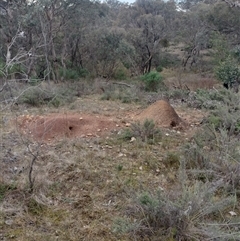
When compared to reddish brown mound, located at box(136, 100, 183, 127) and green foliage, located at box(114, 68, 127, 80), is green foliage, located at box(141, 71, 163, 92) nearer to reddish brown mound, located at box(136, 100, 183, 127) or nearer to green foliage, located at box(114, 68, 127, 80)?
green foliage, located at box(114, 68, 127, 80)

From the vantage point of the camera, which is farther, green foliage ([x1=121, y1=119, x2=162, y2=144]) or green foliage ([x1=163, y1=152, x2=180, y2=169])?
green foliage ([x1=121, y1=119, x2=162, y2=144])

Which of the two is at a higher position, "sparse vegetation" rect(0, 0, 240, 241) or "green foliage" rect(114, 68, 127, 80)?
"sparse vegetation" rect(0, 0, 240, 241)

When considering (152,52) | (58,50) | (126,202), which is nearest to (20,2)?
(58,50)

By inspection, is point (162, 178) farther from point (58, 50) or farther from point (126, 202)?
point (58, 50)

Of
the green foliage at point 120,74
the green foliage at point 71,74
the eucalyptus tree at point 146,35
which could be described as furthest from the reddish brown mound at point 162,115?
the eucalyptus tree at point 146,35

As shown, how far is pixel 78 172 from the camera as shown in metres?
3.11

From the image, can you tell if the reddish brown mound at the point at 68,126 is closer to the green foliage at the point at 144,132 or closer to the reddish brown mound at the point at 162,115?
the green foliage at the point at 144,132

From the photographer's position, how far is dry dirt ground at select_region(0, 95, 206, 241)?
2446 millimetres

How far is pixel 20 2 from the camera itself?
35.1ft

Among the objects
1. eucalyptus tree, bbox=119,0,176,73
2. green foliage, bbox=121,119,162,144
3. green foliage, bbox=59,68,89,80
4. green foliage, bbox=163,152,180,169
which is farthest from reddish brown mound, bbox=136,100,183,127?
eucalyptus tree, bbox=119,0,176,73

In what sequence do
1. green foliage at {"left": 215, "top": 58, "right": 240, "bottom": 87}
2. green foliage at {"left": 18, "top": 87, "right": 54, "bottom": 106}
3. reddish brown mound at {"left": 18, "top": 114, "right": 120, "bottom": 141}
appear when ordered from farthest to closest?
green foliage at {"left": 215, "top": 58, "right": 240, "bottom": 87}
green foliage at {"left": 18, "top": 87, "right": 54, "bottom": 106}
reddish brown mound at {"left": 18, "top": 114, "right": 120, "bottom": 141}

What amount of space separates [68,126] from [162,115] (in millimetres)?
1196

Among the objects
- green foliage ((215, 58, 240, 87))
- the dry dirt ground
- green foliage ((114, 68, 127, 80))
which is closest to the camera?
the dry dirt ground

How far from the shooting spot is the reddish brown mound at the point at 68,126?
163 inches
